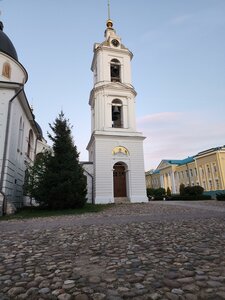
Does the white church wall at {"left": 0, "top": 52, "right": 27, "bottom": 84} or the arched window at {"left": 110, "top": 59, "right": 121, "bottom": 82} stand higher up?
the arched window at {"left": 110, "top": 59, "right": 121, "bottom": 82}

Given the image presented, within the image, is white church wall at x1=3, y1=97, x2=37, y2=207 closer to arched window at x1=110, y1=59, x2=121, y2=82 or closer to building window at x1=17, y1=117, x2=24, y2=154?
building window at x1=17, y1=117, x2=24, y2=154

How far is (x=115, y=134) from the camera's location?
22031mm

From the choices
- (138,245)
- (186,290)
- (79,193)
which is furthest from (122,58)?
(186,290)

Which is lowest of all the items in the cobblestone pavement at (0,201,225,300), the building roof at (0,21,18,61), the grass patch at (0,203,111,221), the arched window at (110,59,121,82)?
the cobblestone pavement at (0,201,225,300)

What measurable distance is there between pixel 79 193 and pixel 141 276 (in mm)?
12698

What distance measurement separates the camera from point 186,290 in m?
2.32

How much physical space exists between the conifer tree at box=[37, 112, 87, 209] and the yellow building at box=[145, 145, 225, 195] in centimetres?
3519

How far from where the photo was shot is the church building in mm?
13280

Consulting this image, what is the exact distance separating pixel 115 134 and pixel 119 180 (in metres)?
4.87

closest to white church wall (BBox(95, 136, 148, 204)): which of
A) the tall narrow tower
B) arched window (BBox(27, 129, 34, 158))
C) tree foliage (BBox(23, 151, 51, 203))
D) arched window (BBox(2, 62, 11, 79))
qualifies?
the tall narrow tower

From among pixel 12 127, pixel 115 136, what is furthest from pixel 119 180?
pixel 12 127

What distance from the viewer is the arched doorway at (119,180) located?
21844mm

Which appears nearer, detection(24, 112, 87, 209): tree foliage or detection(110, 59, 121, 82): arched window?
detection(24, 112, 87, 209): tree foliage

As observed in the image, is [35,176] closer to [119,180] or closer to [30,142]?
[30,142]
